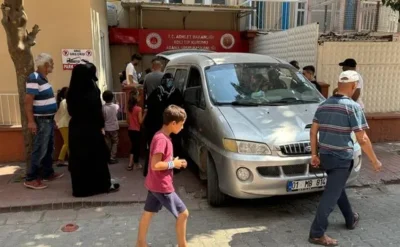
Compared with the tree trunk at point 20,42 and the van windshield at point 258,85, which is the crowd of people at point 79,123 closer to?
the tree trunk at point 20,42

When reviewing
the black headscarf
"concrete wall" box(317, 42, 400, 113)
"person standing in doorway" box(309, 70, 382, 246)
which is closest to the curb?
the black headscarf

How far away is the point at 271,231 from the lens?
3.86 meters

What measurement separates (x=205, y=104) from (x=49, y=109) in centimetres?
214

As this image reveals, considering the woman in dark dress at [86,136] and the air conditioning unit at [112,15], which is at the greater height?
the air conditioning unit at [112,15]

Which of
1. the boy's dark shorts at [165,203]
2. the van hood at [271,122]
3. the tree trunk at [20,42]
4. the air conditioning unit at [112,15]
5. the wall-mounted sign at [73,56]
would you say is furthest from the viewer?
the air conditioning unit at [112,15]

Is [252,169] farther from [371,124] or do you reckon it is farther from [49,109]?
[371,124]

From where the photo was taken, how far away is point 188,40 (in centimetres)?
1324

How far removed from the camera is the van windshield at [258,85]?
4730 millimetres

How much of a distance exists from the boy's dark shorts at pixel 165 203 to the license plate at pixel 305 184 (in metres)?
1.29

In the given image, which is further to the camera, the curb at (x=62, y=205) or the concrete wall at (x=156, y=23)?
the concrete wall at (x=156, y=23)

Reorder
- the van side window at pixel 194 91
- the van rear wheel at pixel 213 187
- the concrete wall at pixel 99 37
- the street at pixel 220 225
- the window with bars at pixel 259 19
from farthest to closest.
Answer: the window with bars at pixel 259 19
the concrete wall at pixel 99 37
the van side window at pixel 194 91
the van rear wheel at pixel 213 187
the street at pixel 220 225

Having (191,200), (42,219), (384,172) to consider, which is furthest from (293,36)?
(42,219)

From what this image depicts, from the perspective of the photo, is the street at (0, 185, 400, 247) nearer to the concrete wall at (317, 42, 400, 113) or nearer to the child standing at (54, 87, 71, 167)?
the child standing at (54, 87, 71, 167)

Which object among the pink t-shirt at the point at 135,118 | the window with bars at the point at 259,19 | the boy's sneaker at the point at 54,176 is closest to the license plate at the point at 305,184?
the pink t-shirt at the point at 135,118
